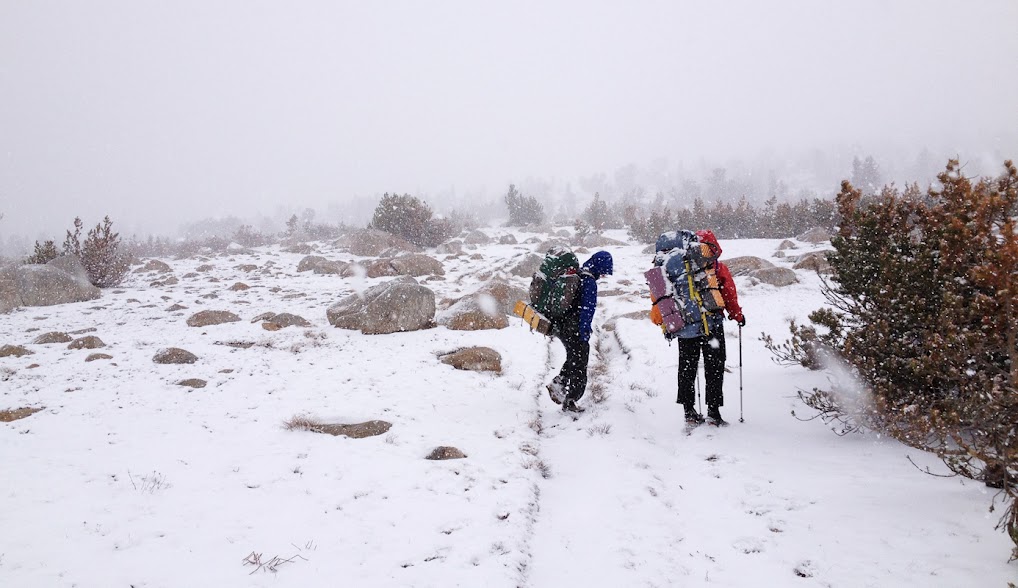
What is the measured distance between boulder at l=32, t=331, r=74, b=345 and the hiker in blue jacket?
36.2 feet

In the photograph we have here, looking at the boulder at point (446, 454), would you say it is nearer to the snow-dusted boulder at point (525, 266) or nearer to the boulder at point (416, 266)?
the snow-dusted boulder at point (525, 266)

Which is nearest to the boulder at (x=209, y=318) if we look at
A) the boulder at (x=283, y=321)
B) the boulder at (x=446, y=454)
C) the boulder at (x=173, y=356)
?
the boulder at (x=283, y=321)

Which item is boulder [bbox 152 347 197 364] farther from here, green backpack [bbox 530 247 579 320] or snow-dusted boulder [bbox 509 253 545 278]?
snow-dusted boulder [bbox 509 253 545 278]

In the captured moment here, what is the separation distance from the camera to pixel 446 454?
4.96m

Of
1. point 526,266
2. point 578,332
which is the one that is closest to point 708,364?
point 578,332

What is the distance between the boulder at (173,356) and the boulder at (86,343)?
6.51ft

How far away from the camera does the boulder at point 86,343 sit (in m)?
9.17

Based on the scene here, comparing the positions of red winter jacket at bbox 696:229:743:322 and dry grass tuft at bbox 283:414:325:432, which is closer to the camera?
red winter jacket at bbox 696:229:743:322

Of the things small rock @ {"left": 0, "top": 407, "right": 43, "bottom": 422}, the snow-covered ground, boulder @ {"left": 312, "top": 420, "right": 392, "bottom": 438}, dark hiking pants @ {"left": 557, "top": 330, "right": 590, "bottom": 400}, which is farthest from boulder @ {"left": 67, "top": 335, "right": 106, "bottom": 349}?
dark hiking pants @ {"left": 557, "top": 330, "right": 590, "bottom": 400}

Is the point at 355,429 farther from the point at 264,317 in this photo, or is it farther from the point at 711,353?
the point at 264,317

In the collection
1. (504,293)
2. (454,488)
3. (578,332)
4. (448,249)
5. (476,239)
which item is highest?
(476,239)

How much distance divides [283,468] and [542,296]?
3.69m

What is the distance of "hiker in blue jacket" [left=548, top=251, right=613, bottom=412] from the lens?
610 centimetres

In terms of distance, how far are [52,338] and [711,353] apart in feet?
43.4
